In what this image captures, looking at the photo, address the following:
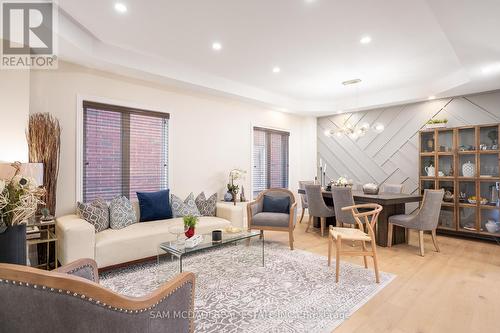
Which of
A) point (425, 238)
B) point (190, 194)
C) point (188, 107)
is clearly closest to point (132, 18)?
point (188, 107)

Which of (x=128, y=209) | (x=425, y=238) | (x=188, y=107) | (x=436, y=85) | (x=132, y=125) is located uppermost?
(x=436, y=85)

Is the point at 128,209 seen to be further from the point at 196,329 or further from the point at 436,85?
the point at 436,85

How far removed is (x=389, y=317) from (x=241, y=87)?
4335 millimetres

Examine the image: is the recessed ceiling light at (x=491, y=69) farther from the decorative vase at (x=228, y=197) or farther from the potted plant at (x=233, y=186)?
the decorative vase at (x=228, y=197)

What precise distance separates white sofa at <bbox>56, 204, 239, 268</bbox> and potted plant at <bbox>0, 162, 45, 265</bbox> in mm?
1354

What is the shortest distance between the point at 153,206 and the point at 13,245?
7.84ft

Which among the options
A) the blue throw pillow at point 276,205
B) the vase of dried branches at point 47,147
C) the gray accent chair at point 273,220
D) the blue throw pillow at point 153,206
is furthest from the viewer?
the blue throw pillow at point 276,205

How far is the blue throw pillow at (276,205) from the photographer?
449 centimetres

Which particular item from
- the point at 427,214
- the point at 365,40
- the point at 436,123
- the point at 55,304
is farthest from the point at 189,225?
the point at 436,123

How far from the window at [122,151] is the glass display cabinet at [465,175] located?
514 cm

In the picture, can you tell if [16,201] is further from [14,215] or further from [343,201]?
[343,201]

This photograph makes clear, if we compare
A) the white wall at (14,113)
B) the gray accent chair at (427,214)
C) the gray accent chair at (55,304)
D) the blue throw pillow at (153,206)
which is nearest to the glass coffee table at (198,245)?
the blue throw pillow at (153,206)

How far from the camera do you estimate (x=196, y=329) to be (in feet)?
6.63

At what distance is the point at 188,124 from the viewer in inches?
190
